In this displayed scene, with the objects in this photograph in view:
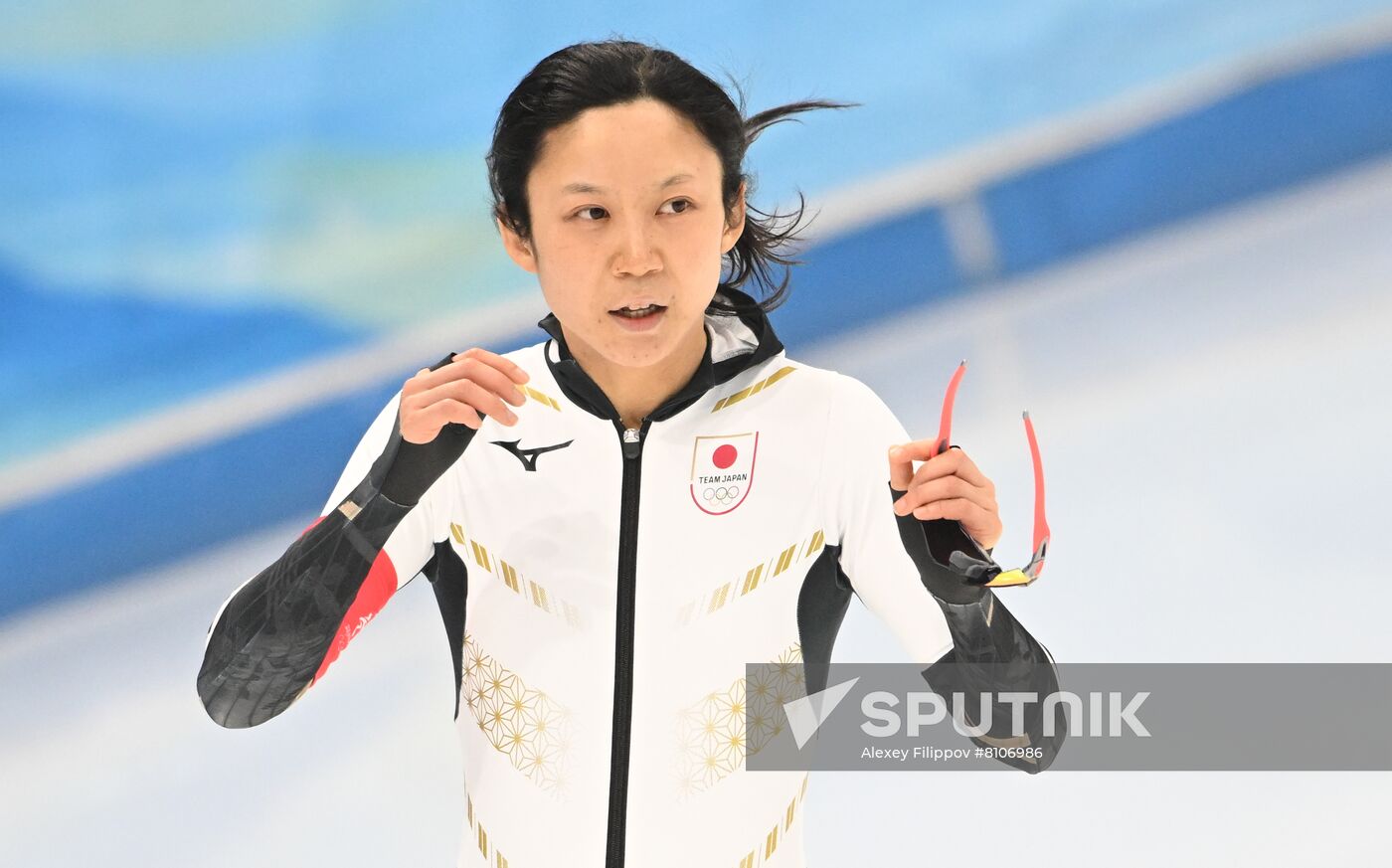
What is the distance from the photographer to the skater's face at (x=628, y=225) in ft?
4.97

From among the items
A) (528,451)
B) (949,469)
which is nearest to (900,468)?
(949,469)

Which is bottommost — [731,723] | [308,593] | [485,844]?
[485,844]

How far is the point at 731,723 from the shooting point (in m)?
1.60

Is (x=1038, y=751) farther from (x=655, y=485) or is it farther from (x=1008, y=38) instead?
(x=1008, y=38)

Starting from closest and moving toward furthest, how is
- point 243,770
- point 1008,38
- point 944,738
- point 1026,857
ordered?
point 944,738
point 1026,857
point 243,770
point 1008,38

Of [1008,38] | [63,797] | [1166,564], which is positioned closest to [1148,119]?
[1008,38]

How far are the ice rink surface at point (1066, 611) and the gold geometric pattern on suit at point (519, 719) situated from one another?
1.05 meters

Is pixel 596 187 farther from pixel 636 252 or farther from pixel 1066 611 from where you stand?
pixel 1066 611

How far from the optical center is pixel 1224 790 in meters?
2.65

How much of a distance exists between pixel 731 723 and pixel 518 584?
27cm

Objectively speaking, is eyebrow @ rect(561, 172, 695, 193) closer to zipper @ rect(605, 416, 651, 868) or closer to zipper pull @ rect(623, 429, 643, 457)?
zipper pull @ rect(623, 429, 643, 457)

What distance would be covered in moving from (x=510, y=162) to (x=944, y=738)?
1.07 metres

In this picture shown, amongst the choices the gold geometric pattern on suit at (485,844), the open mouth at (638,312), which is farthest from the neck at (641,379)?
the gold geometric pattern on suit at (485,844)

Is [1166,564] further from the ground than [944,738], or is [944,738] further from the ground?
[1166,564]
